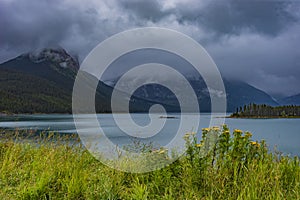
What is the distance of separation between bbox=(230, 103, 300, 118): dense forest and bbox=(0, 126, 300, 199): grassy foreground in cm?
14473

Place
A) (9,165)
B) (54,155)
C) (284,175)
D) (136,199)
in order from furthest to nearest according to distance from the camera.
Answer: (54,155), (9,165), (284,175), (136,199)

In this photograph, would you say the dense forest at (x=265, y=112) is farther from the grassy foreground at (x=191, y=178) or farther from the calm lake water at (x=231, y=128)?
the grassy foreground at (x=191, y=178)

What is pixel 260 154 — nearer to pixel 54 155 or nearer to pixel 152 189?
pixel 152 189

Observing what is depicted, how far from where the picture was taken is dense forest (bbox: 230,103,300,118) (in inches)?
5684

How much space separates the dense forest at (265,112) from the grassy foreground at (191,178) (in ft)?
475

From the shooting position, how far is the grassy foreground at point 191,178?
448 cm

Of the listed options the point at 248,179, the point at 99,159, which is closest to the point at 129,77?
the point at 99,159

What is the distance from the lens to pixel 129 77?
21.2 feet

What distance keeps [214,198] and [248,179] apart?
2.09 ft

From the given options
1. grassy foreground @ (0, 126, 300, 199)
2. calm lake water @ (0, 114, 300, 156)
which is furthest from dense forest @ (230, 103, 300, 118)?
grassy foreground @ (0, 126, 300, 199)

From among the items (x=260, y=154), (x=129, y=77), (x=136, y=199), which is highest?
(x=129, y=77)

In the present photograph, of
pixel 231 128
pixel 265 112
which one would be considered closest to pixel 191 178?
pixel 231 128

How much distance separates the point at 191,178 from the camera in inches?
191

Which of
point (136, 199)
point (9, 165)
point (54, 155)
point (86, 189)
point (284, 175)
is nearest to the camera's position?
point (136, 199)
